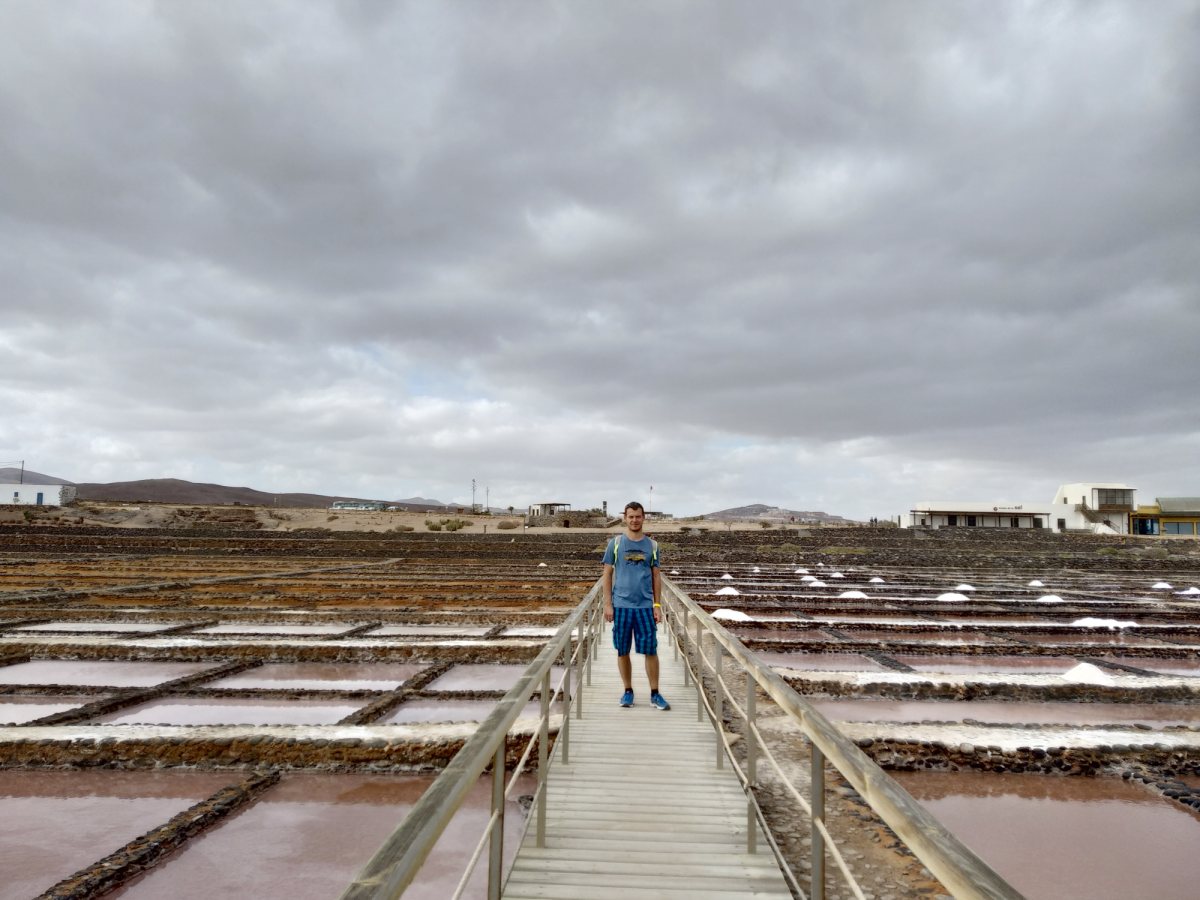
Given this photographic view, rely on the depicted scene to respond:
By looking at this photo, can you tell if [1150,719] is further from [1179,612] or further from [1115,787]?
[1179,612]

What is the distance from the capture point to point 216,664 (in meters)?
8.05

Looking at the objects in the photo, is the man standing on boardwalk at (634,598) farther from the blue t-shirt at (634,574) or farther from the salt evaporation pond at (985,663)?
the salt evaporation pond at (985,663)

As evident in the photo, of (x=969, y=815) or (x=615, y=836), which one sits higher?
(x=615, y=836)

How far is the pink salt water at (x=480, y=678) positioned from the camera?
7.05m

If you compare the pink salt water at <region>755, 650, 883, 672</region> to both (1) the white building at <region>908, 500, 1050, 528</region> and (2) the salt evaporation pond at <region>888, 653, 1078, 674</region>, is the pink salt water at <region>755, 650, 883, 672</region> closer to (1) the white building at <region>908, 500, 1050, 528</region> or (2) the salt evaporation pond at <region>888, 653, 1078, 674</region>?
(2) the salt evaporation pond at <region>888, 653, 1078, 674</region>

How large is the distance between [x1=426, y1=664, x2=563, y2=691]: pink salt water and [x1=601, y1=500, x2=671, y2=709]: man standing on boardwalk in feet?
7.05

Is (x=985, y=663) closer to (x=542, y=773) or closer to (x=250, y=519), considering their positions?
(x=542, y=773)

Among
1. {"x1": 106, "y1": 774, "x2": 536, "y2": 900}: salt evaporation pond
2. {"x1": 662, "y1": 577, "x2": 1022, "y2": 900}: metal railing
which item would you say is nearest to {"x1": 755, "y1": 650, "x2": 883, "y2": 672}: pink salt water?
{"x1": 106, "y1": 774, "x2": 536, "y2": 900}: salt evaporation pond

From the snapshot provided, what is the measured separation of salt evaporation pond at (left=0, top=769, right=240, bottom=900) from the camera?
342 centimetres

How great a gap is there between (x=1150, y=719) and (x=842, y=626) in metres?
5.20

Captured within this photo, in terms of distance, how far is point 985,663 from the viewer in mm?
8766

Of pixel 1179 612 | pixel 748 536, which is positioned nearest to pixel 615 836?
pixel 1179 612

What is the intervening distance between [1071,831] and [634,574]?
118 inches

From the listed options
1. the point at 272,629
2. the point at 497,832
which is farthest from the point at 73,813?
the point at 272,629
